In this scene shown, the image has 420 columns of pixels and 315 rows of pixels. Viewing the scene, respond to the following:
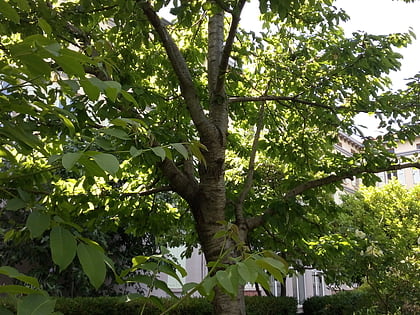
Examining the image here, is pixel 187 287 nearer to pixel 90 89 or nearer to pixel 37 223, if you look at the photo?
pixel 37 223

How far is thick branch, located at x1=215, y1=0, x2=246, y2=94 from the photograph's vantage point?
13.1 ft

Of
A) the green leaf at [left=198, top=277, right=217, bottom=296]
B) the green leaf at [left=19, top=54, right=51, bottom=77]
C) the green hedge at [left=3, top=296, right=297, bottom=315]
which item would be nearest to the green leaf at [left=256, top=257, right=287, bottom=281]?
the green leaf at [left=198, top=277, right=217, bottom=296]

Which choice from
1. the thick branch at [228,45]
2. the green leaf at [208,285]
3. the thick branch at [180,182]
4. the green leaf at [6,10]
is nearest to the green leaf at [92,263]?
the green leaf at [208,285]

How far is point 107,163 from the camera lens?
932 mm

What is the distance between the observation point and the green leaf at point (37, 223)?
3.37ft

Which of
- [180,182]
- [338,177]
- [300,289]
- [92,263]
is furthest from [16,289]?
[300,289]

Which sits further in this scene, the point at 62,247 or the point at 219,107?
the point at 219,107

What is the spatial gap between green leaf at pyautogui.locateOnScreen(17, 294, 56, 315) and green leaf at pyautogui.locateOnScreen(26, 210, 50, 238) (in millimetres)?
181

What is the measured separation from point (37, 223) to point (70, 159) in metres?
0.24

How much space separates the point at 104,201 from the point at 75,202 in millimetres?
482

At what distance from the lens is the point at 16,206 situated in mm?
1117

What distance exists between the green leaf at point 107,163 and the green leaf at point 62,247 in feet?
0.67

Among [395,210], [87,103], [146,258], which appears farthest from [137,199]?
[395,210]

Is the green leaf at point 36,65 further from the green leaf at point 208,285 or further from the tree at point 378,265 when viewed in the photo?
the tree at point 378,265
